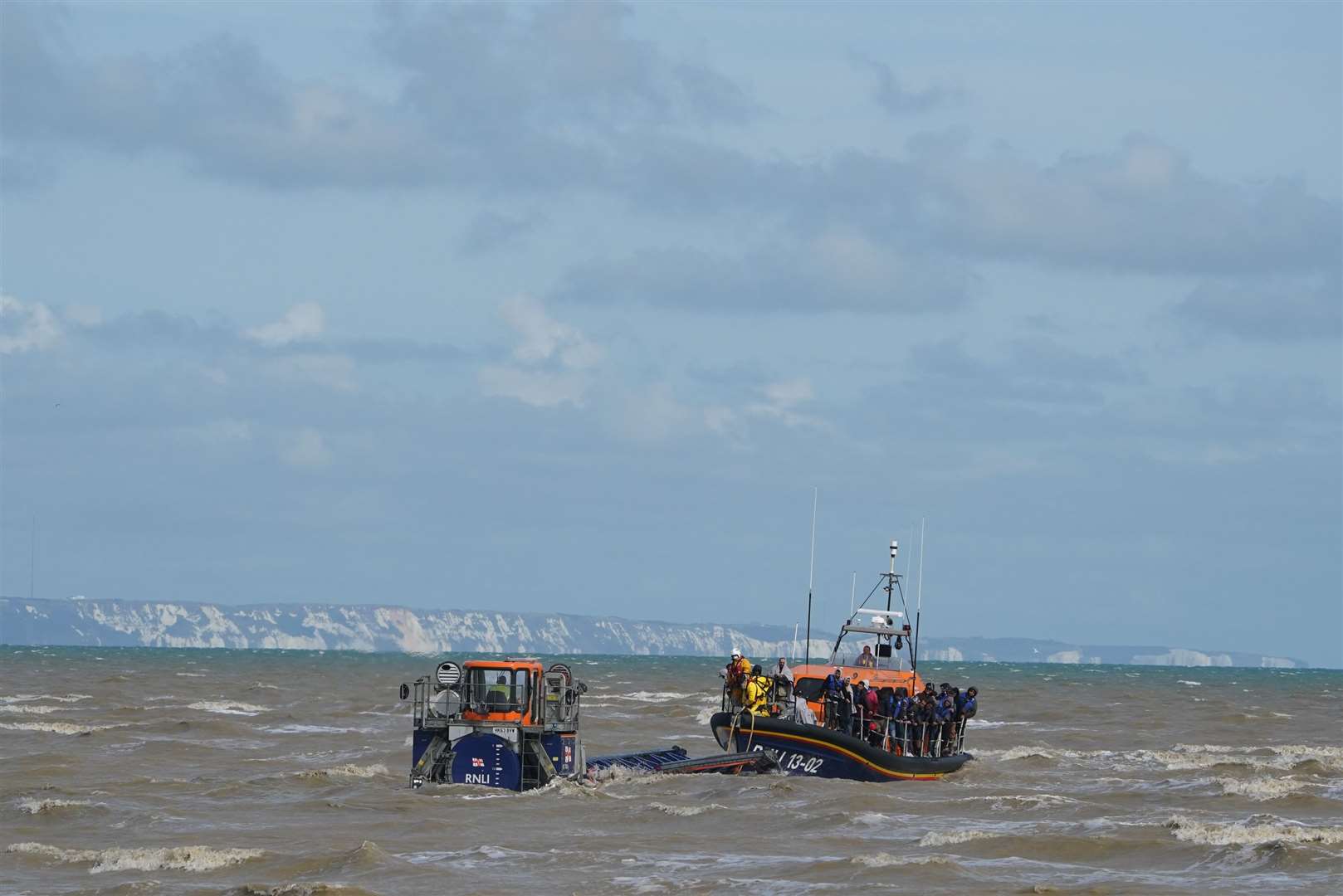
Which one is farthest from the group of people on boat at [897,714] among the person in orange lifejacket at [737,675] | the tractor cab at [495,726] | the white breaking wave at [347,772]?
the white breaking wave at [347,772]

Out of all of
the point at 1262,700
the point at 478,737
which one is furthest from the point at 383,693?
the point at 478,737

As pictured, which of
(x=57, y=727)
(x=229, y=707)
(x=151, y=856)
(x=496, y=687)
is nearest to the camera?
(x=151, y=856)

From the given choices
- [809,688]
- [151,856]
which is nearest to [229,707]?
[809,688]

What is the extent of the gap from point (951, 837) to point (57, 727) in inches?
1339

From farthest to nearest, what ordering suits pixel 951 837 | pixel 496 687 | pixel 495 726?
pixel 495 726 → pixel 496 687 → pixel 951 837

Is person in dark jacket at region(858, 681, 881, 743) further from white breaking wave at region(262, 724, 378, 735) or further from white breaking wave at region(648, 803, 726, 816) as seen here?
white breaking wave at region(262, 724, 378, 735)

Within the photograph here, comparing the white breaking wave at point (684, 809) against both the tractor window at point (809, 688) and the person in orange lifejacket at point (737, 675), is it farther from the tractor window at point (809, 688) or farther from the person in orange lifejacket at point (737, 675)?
the tractor window at point (809, 688)

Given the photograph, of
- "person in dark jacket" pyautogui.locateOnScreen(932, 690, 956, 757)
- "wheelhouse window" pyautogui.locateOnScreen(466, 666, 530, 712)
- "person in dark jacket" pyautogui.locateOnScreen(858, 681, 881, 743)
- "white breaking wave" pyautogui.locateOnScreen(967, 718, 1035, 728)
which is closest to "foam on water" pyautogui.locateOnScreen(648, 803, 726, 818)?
"wheelhouse window" pyautogui.locateOnScreen(466, 666, 530, 712)

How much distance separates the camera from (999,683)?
13838 cm

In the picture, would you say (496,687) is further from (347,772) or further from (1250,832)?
(1250,832)

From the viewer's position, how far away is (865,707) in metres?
39.2

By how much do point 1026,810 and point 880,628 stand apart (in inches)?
314

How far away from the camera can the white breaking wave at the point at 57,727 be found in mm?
54656

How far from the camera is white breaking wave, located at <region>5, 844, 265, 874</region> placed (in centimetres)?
2664
